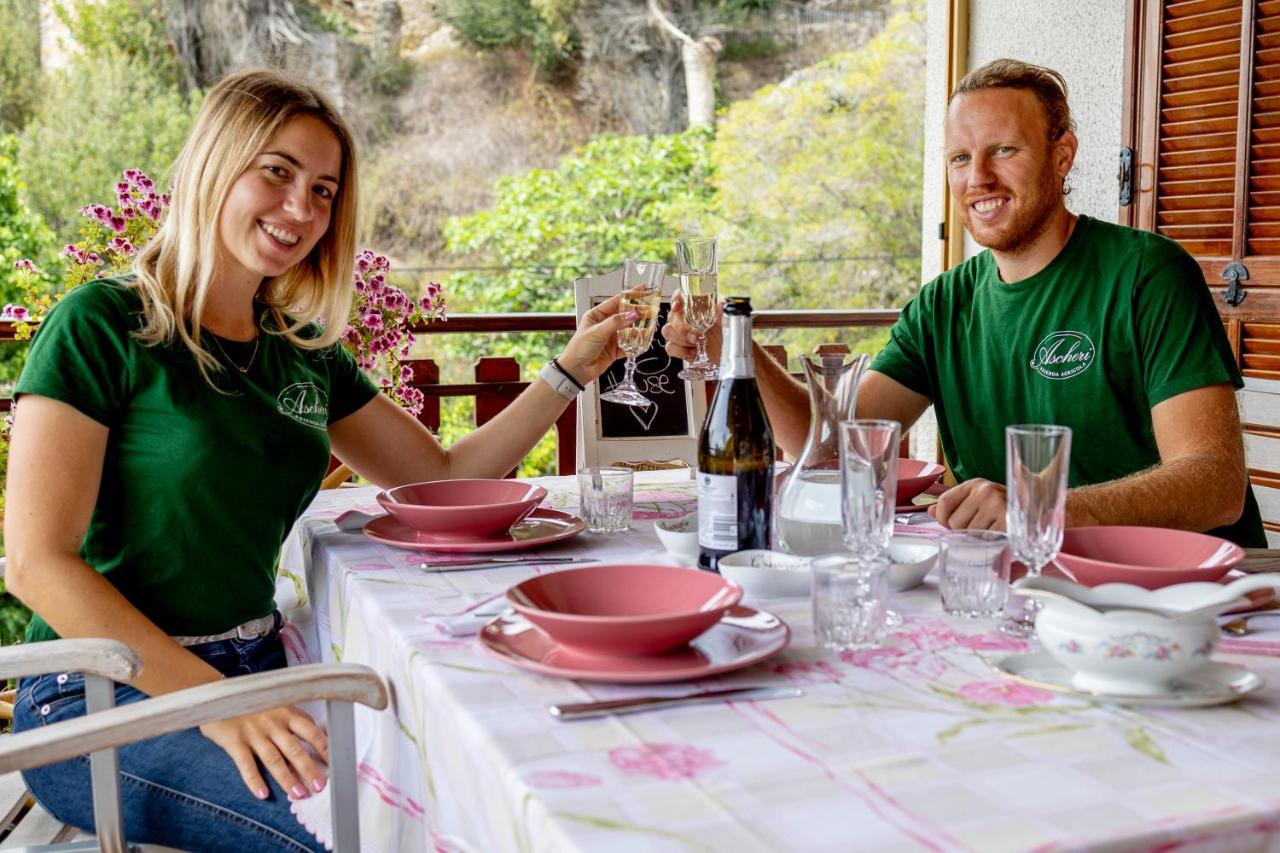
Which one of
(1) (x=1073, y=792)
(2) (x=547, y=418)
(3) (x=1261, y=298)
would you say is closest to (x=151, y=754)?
(2) (x=547, y=418)

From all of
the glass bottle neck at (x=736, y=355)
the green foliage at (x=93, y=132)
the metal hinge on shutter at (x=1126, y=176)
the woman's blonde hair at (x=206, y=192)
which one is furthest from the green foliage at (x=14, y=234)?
the glass bottle neck at (x=736, y=355)

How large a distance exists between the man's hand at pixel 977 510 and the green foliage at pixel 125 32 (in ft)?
39.3

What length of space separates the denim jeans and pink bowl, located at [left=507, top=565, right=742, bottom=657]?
0.35 meters

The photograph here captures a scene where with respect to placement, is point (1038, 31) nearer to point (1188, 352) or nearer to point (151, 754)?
point (1188, 352)

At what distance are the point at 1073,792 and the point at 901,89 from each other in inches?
471

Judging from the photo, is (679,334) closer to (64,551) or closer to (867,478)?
(867,478)

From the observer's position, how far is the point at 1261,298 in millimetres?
3303

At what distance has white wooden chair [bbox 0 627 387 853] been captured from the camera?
109 centimetres

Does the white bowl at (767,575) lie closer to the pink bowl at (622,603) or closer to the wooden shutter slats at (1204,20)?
the pink bowl at (622,603)

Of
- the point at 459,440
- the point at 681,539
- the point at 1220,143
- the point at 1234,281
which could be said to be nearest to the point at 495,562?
the point at 681,539

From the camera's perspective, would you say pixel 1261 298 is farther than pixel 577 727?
Yes

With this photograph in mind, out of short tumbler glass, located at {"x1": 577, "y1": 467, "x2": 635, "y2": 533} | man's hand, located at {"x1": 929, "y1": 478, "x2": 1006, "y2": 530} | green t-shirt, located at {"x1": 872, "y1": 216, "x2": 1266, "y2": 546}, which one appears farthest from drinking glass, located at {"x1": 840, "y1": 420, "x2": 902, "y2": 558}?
green t-shirt, located at {"x1": 872, "y1": 216, "x2": 1266, "y2": 546}

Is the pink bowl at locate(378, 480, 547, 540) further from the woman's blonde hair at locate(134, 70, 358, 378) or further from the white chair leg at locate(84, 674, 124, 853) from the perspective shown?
the white chair leg at locate(84, 674, 124, 853)

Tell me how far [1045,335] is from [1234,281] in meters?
1.52
